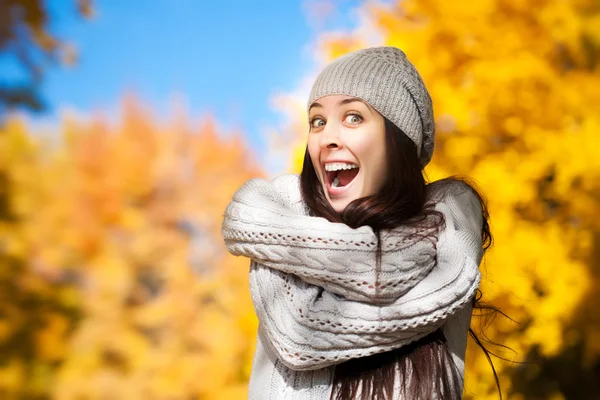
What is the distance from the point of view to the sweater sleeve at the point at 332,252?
1233 millimetres

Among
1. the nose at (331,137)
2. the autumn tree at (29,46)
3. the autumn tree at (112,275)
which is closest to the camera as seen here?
the nose at (331,137)

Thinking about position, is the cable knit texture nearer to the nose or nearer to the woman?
the woman

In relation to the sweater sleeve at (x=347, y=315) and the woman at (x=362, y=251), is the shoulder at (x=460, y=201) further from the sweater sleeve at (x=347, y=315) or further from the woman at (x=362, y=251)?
the sweater sleeve at (x=347, y=315)

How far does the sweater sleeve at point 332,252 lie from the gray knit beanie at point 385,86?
0.27 meters

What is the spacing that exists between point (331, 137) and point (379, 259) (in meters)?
0.29

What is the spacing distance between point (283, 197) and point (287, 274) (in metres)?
0.25

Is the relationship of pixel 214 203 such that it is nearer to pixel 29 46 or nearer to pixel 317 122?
pixel 29 46

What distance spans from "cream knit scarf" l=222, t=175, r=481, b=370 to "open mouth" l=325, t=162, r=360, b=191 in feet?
0.51

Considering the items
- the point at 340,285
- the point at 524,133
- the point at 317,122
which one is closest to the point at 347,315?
the point at 340,285

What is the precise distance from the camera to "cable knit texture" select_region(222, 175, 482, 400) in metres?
1.23

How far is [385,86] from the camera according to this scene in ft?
4.56

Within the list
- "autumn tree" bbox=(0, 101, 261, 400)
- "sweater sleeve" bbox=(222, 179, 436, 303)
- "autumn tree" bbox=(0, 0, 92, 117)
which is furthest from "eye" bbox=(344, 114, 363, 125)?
"autumn tree" bbox=(0, 101, 261, 400)

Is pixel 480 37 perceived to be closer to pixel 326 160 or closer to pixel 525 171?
pixel 525 171

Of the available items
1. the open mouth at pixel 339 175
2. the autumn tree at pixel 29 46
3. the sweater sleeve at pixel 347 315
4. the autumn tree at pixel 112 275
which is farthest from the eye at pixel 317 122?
the autumn tree at pixel 112 275
